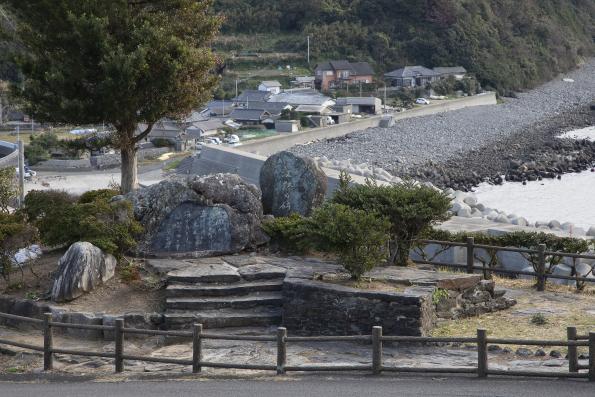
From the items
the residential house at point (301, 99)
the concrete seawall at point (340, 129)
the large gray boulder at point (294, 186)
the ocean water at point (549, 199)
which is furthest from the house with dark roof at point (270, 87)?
the large gray boulder at point (294, 186)

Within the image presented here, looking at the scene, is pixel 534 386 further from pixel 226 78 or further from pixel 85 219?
pixel 226 78

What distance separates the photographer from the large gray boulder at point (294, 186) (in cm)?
2027

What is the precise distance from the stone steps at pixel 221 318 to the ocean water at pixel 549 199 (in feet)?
99.0

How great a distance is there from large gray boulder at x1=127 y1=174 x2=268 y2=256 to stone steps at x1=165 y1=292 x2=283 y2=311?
2.19 metres

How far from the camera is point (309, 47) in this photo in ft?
358

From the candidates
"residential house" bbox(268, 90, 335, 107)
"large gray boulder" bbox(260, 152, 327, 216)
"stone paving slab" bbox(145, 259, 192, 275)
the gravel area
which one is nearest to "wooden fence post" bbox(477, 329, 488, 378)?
"stone paving slab" bbox(145, 259, 192, 275)

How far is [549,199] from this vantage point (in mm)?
51656

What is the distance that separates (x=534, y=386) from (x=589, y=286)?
699 cm

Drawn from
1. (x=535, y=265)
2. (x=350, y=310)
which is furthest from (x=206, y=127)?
(x=350, y=310)

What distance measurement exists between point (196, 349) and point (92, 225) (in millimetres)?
4715

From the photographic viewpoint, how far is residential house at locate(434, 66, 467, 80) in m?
102

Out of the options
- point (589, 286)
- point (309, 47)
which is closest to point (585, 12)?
point (309, 47)

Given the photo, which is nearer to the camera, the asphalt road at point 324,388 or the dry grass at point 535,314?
the asphalt road at point 324,388

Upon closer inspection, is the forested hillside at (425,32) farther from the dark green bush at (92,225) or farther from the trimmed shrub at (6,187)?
the dark green bush at (92,225)
